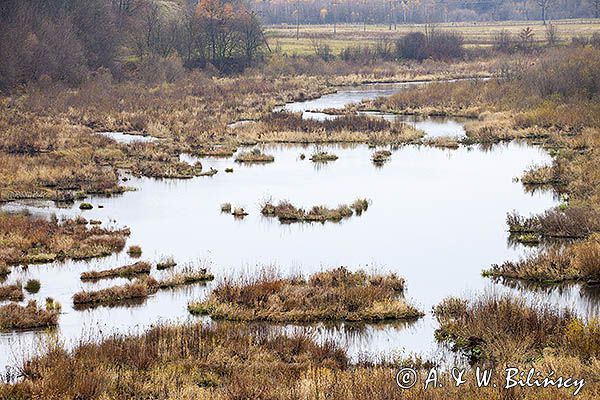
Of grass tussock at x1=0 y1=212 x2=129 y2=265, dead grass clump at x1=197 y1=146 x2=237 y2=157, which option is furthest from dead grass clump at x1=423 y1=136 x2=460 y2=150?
grass tussock at x1=0 y1=212 x2=129 y2=265

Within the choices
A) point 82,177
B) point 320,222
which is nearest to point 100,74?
point 82,177

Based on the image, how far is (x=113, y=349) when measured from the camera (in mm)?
20203

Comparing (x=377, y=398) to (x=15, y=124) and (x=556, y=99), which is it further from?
(x=556, y=99)

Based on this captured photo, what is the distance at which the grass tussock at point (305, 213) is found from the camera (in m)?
37.4

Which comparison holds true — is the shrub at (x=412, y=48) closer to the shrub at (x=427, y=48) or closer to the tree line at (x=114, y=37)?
the shrub at (x=427, y=48)

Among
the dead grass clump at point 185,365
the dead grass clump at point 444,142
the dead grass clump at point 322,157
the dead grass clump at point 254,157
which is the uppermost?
the dead grass clump at point 185,365

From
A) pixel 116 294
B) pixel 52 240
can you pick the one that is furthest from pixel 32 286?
pixel 52 240

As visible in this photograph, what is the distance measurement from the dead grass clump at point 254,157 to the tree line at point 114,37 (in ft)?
88.4

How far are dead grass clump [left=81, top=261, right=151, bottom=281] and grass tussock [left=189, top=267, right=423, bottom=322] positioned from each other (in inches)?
147

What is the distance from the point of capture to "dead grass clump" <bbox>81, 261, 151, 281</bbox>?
28500mm

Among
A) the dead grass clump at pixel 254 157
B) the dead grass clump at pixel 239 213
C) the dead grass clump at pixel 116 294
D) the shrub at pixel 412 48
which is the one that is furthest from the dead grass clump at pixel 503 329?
the shrub at pixel 412 48

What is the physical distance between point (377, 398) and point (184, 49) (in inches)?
3596

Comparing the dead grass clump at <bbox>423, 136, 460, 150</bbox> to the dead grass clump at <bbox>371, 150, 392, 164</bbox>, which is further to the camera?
the dead grass clump at <bbox>423, 136, 460, 150</bbox>

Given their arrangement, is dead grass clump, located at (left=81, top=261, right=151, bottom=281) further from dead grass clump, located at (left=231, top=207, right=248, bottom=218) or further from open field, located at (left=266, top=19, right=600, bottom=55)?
open field, located at (left=266, top=19, right=600, bottom=55)
